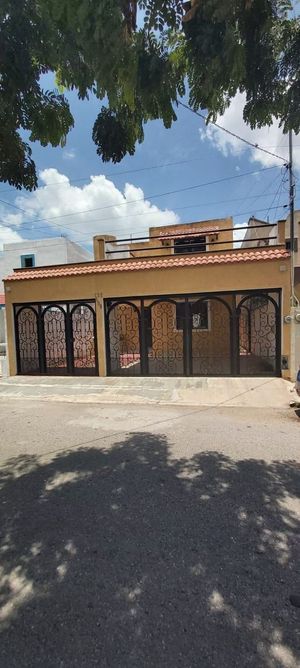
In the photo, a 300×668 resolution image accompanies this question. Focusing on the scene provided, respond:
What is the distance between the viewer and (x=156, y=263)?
11.5 m

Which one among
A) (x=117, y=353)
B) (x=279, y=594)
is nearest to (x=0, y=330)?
(x=117, y=353)

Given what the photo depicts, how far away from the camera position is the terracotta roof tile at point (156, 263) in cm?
1064

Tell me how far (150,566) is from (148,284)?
9436 millimetres

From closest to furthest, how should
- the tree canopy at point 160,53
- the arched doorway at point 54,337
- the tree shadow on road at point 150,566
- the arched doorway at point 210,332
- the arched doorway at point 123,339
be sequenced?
1. the tree shadow on road at point 150,566
2. the tree canopy at point 160,53
3. the arched doorway at point 123,339
4. the arched doorway at point 54,337
5. the arched doorway at point 210,332

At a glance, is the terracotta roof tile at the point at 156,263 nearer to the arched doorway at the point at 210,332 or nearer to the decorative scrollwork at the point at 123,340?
the decorative scrollwork at the point at 123,340

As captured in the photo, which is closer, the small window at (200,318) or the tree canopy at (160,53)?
the tree canopy at (160,53)

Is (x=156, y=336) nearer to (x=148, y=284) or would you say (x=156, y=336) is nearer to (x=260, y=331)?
(x=148, y=284)

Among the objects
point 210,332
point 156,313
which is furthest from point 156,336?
point 210,332

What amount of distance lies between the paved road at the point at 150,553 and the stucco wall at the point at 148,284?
243 inches

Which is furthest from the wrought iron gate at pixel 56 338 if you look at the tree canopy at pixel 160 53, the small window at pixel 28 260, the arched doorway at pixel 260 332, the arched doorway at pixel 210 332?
the small window at pixel 28 260

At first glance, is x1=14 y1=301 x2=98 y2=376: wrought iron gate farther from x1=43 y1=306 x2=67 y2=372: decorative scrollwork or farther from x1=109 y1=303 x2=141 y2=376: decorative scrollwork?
x1=109 y1=303 x2=141 y2=376: decorative scrollwork

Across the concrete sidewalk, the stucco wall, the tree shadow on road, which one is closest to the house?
the stucco wall

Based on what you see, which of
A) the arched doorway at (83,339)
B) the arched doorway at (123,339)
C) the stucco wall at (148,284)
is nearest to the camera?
the stucco wall at (148,284)

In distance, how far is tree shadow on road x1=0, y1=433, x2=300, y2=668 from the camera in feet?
6.32
